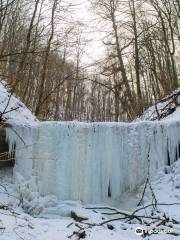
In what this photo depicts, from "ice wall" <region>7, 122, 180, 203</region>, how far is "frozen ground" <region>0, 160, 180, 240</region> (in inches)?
12.7

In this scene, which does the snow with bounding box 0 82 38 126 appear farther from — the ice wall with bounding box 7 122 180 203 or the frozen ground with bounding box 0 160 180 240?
the frozen ground with bounding box 0 160 180 240

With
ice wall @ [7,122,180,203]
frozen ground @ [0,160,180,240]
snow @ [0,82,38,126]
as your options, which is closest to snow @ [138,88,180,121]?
ice wall @ [7,122,180,203]

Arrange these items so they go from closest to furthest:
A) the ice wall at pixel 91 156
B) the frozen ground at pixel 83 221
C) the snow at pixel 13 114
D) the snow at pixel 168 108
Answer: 1. the frozen ground at pixel 83 221
2. the ice wall at pixel 91 156
3. the snow at pixel 13 114
4. the snow at pixel 168 108

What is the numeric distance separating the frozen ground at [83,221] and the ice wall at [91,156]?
1.06 feet

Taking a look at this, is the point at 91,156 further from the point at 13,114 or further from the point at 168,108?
the point at 168,108

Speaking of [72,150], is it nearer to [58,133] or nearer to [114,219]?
[58,133]

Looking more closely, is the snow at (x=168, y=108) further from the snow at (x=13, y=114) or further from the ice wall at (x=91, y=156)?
the snow at (x=13, y=114)

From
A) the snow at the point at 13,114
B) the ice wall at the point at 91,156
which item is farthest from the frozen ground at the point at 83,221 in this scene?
the snow at the point at 13,114

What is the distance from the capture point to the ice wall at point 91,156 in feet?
26.8

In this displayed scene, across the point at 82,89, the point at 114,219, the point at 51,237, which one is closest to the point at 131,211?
the point at 114,219

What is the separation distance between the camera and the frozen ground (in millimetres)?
5719

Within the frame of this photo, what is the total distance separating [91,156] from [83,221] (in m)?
1.92

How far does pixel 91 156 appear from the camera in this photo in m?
8.45

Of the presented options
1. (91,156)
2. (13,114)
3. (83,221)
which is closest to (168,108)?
(91,156)
